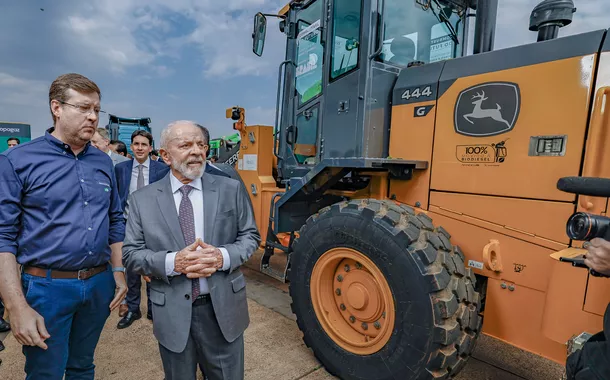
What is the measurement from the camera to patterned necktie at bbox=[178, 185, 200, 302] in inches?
66.1

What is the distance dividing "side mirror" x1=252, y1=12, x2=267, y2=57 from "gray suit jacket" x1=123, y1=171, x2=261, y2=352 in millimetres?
2601

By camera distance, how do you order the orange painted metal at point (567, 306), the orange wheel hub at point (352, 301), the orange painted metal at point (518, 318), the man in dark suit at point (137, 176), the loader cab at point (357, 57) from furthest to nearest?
the man in dark suit at point (137, 176)
the loader cab at point (357, 57)
the orange wheel hub at point (352, 301)
the orange painted metal at point (518, 318)
the orange painted metal at point (567, 306)

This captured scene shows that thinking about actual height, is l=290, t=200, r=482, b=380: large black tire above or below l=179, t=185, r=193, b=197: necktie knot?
below

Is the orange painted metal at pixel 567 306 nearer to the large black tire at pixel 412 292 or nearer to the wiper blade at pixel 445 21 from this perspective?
the large black tire at pixel 412 292

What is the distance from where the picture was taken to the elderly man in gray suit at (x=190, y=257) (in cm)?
161

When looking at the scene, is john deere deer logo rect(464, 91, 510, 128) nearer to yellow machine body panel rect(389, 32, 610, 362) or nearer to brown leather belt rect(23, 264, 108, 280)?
yellow machine body panel rect(389, 32, 610, 362)

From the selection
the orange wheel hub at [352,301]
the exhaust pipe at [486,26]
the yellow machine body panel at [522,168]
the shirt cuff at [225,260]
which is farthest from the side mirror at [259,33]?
the shirt cuff at [225,260]

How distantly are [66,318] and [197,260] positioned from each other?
32.1 inches

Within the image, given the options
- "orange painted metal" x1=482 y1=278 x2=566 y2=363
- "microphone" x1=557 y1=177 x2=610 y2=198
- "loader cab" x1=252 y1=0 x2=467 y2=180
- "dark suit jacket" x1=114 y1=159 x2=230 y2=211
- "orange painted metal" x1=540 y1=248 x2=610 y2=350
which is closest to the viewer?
"microphone" x1=557 y1=177 x2=610 y2=198

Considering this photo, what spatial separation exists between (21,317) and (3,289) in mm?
146

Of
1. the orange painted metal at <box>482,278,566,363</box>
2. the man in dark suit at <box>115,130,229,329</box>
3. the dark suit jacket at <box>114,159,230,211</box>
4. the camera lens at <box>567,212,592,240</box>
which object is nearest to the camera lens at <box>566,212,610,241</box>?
the camera lens at <box>567,212,592,240</box>

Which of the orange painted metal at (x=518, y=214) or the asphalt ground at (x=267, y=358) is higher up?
the orange painted metal at (x=518, y=214)

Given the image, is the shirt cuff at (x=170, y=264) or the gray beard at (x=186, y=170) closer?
the shirt cuff at (x=170, y=264)

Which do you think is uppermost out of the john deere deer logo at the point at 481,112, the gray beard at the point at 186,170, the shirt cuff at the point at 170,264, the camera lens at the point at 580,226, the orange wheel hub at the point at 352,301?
the john deere deer logo at the point at 481,112
